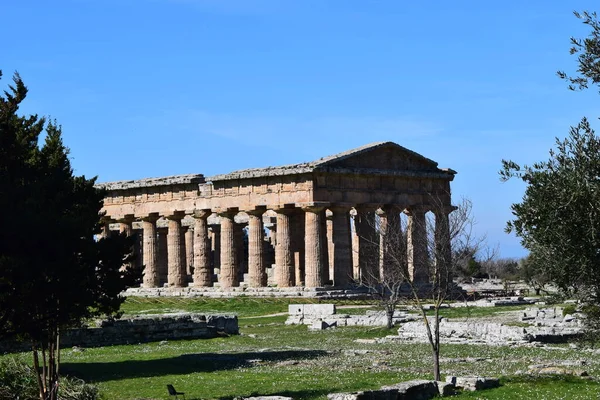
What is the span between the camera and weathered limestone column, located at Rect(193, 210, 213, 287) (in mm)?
62469

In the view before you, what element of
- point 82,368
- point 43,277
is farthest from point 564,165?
point 82,368

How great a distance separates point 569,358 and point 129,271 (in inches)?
439

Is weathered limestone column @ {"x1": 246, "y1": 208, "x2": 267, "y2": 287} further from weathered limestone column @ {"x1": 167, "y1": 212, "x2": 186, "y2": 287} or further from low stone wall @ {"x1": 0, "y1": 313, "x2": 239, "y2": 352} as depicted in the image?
low stone wall @ {"x1": 0, "y1": 313, "x2": 239, "y2": 352}

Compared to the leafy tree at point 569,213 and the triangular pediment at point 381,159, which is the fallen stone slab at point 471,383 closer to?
the leafy tree at point 569,213

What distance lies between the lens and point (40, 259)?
1769 cm

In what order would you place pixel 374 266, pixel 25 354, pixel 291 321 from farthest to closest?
1. pixel 374 266
2. pixel 291 321
3. pixel 25 354

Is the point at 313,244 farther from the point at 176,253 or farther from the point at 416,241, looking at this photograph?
the point at 176,253

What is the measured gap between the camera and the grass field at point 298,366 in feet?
68.0

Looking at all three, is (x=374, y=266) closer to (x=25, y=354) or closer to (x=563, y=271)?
(x=25, y=354)

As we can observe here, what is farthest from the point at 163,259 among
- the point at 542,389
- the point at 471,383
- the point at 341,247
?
the point at 542,389

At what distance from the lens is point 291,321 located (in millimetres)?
42062

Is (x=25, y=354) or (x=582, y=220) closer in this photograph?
(x=582, y=220)

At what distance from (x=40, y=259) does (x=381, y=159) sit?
42.8 meters

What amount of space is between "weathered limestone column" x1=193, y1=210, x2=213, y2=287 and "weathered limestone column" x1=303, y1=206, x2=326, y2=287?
8.48 metres
